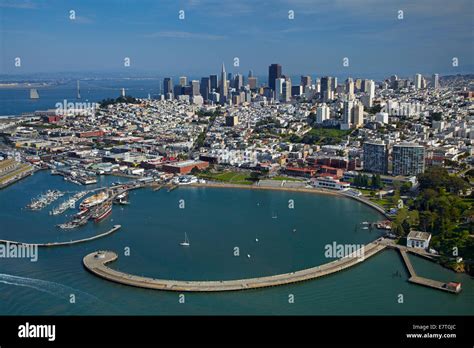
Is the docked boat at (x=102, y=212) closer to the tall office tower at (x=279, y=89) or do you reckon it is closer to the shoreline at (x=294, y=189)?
the shoreline at (x=294, y=189)

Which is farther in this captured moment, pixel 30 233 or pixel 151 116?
pixel 151 116

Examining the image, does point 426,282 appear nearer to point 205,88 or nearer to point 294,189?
point 294,189

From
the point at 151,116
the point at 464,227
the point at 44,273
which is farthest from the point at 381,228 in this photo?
the point at 151,116

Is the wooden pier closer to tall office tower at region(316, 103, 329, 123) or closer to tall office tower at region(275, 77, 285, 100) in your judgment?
tall office tower at region(316, 103, 329, 123)

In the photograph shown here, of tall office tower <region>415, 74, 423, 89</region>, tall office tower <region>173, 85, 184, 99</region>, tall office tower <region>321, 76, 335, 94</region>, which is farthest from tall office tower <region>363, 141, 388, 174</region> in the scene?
tall office tower <region>173, 85, 184, 99</region>

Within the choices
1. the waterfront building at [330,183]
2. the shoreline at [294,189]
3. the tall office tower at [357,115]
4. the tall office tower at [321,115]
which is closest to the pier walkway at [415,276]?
the shoreline at [294,189]

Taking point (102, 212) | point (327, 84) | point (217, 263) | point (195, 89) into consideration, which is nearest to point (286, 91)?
point (327, 84)

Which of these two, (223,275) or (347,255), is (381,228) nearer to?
(347,255)
